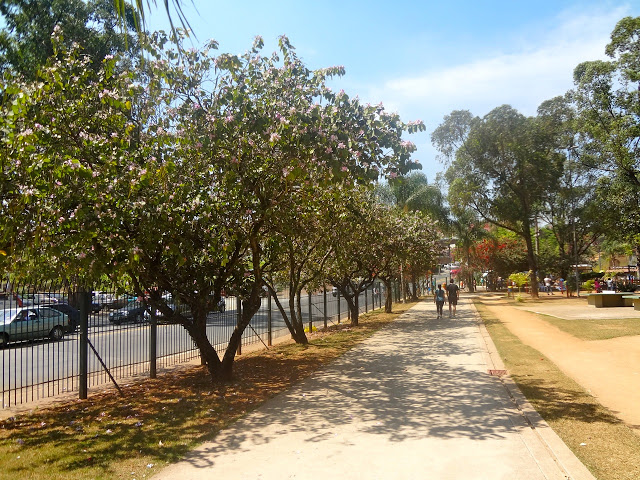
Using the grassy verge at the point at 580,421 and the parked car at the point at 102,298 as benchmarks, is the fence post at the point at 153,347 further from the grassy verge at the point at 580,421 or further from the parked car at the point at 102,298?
the grassy verge at the point at 580,421

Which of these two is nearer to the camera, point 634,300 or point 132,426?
point 132,426

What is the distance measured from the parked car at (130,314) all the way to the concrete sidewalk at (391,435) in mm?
A: 3322

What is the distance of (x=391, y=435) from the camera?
6.20m

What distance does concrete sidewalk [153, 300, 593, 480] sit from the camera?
5.06 meters

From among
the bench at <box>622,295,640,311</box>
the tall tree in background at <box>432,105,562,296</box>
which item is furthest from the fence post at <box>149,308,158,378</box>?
the tall tree in background at <box>432,105,562,296</box>

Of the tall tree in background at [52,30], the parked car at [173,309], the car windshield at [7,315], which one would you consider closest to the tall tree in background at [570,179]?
the tall tree in background at [52,30]

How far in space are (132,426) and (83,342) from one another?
222 centimetres

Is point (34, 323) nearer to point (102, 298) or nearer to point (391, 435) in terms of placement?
point (102, 298)

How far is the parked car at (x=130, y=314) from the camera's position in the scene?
958cm

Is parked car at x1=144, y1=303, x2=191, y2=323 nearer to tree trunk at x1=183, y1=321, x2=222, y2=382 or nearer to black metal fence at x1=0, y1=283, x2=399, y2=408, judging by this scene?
black metal fence at x1=0, y1=283, x2=399, y2=408

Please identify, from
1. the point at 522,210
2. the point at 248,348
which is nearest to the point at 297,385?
the point at 248,348

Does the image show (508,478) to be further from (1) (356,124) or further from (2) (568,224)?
(2) (568,224)

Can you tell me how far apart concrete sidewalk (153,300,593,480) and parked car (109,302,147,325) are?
3.32m

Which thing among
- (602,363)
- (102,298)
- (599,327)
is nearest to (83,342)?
(102,298)
